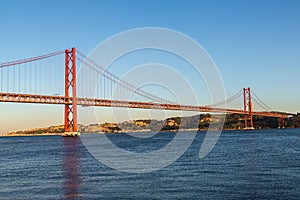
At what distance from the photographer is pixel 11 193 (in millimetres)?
16547

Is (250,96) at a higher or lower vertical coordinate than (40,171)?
higher

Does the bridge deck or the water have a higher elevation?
the bridge deck

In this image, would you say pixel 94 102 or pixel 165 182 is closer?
pixel 165 182

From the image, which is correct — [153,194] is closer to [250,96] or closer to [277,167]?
[277,167]

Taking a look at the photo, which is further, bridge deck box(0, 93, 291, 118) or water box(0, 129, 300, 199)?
bridge deck box(0, 93, 291, 118)

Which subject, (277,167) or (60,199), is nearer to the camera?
(60,199)

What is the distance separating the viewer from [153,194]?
50.5 ft

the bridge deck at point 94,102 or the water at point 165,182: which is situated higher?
the bridge deck at point 94,102

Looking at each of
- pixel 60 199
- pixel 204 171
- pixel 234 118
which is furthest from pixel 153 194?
pixel 234 118

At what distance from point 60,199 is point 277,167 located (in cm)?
1282

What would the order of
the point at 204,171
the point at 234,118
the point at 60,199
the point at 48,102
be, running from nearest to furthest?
the point at 60,199 < the point at 204,171 < the point at 48,102 < the point at 234,118

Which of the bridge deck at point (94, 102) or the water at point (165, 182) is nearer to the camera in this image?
the water at point (165, 182)

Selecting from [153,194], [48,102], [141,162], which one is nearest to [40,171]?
[141,162]

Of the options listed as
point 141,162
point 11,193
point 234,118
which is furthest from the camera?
point 234,118
